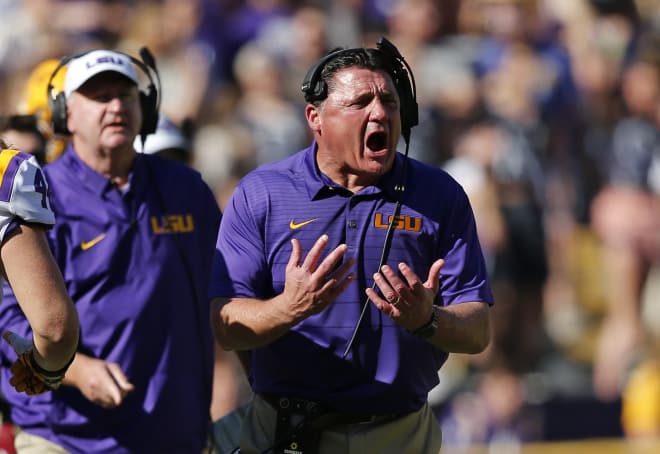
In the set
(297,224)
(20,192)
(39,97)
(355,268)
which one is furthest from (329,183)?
(39,97)

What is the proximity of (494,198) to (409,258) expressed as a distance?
637cm

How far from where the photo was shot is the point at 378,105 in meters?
4.62

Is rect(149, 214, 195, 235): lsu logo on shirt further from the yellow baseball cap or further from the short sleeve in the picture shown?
the short sleeve

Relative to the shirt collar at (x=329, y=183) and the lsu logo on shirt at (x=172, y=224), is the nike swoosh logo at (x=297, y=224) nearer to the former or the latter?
the shirt collar at (x=329, y=183)

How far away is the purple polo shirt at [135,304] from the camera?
5660mm

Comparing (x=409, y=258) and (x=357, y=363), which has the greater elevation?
(x=409, y=258)

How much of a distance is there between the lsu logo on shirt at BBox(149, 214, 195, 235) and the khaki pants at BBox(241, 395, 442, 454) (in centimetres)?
120

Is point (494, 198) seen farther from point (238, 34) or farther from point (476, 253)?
point (476, 253)

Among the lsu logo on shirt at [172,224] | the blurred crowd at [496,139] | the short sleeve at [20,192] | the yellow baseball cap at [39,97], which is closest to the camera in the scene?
the short sleeve at [20,192]

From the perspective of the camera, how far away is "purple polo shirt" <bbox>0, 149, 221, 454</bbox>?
566 centimetres

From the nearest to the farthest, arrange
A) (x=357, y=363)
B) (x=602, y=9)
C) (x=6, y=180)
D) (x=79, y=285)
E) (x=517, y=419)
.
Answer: (x=6, y=180), (x=357, y=363), (x=79, y=285), (x=517, y=419), (x=602, y=9)

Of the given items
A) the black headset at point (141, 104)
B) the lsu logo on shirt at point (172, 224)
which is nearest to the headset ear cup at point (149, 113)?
the black headset at point (141, 104)

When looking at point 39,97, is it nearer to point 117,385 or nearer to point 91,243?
point 91,243

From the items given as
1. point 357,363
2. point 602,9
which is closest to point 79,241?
point 357,363
